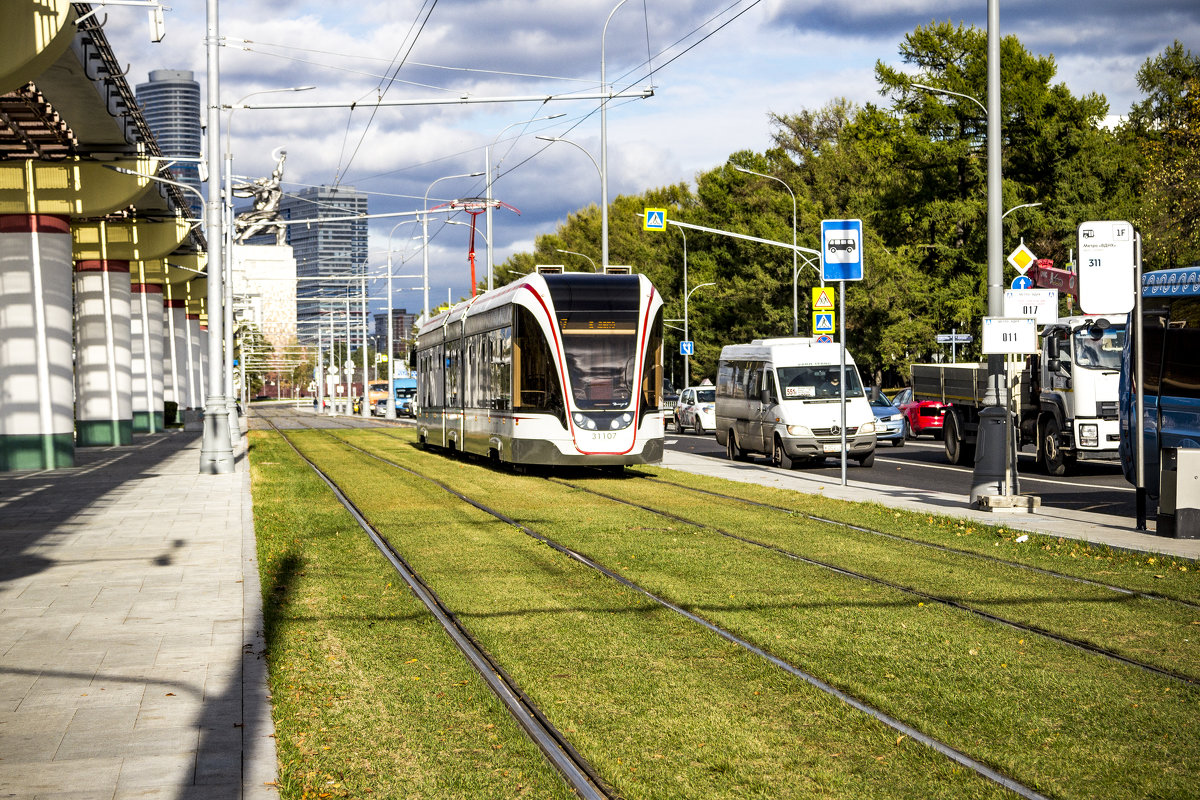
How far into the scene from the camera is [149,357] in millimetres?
47031

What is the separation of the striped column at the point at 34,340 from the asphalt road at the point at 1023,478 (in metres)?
14.3

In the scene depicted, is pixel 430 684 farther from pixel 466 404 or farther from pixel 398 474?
pixel 466 404

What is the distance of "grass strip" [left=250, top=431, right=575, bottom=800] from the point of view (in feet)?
18.4

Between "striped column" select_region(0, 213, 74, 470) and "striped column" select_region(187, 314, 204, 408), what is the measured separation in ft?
137

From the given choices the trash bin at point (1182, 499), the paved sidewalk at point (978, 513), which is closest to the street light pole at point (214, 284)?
the paved sidewalk at point (978, 513)

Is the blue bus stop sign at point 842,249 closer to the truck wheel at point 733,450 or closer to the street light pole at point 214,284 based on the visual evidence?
the truck wheel at point 733,450

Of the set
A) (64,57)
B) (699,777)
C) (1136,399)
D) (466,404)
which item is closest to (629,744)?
(699,777)

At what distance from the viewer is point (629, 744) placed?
20.0 feet

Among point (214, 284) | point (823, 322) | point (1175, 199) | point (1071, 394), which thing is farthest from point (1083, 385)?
point (1175, 199)

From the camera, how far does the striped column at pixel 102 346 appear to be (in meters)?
36.8

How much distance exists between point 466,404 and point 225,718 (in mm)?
21933

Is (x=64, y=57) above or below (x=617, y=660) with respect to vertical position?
above

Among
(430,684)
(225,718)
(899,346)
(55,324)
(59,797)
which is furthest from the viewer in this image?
(899,346)

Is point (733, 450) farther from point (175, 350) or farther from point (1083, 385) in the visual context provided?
point (175, 350)
